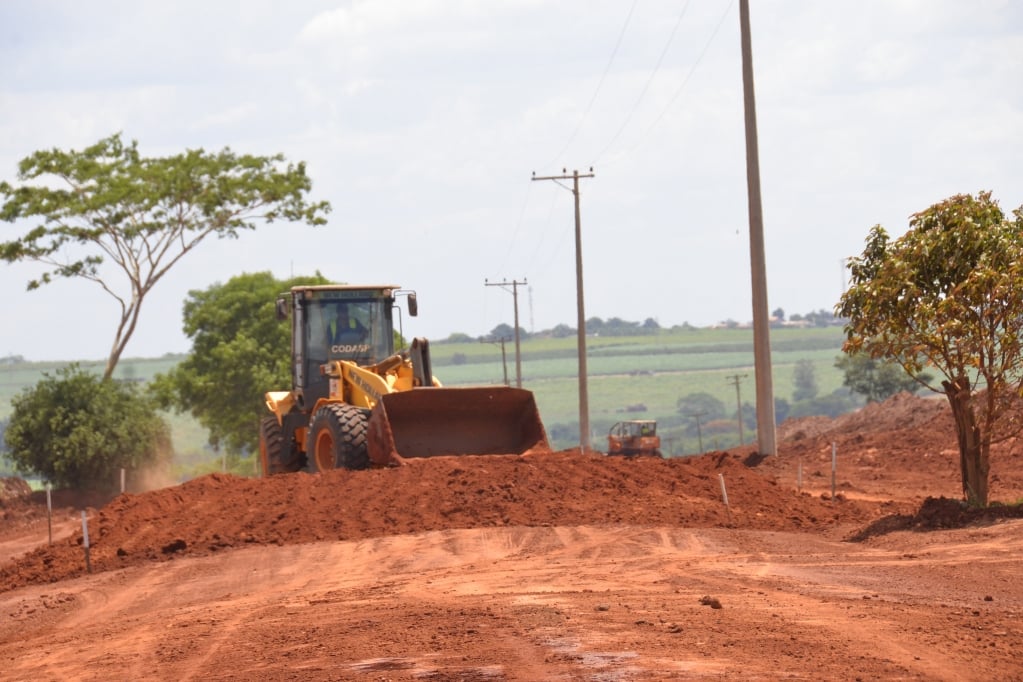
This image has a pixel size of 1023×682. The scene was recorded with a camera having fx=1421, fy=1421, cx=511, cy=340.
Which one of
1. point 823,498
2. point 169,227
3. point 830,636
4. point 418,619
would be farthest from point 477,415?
point 169,227

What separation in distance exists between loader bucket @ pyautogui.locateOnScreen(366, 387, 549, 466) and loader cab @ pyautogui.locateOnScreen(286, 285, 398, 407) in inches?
124

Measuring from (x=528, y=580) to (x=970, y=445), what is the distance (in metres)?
6.31

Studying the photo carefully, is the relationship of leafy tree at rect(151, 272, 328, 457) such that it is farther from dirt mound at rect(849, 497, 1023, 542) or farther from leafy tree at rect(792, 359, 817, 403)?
leafy tree at rect(792, 359, 817, 403)

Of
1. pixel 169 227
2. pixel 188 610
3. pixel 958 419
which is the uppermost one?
pixel 169 227

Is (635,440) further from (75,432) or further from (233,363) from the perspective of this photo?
(75,432)

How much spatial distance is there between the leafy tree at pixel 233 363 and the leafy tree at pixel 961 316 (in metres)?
40.7

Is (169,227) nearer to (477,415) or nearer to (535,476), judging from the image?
(477,415)

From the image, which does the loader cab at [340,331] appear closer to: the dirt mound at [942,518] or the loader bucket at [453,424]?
the loader bucket at [453,424]

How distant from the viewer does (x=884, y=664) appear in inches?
363

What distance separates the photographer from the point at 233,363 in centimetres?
5700

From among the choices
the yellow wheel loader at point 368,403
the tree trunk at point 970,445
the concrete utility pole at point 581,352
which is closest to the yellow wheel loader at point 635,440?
the concrete utility pole at point 581,352

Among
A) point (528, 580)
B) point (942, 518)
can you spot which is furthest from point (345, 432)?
point (942, 518)

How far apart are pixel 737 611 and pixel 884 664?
2.26 m

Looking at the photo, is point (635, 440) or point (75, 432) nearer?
point (75, 432)
